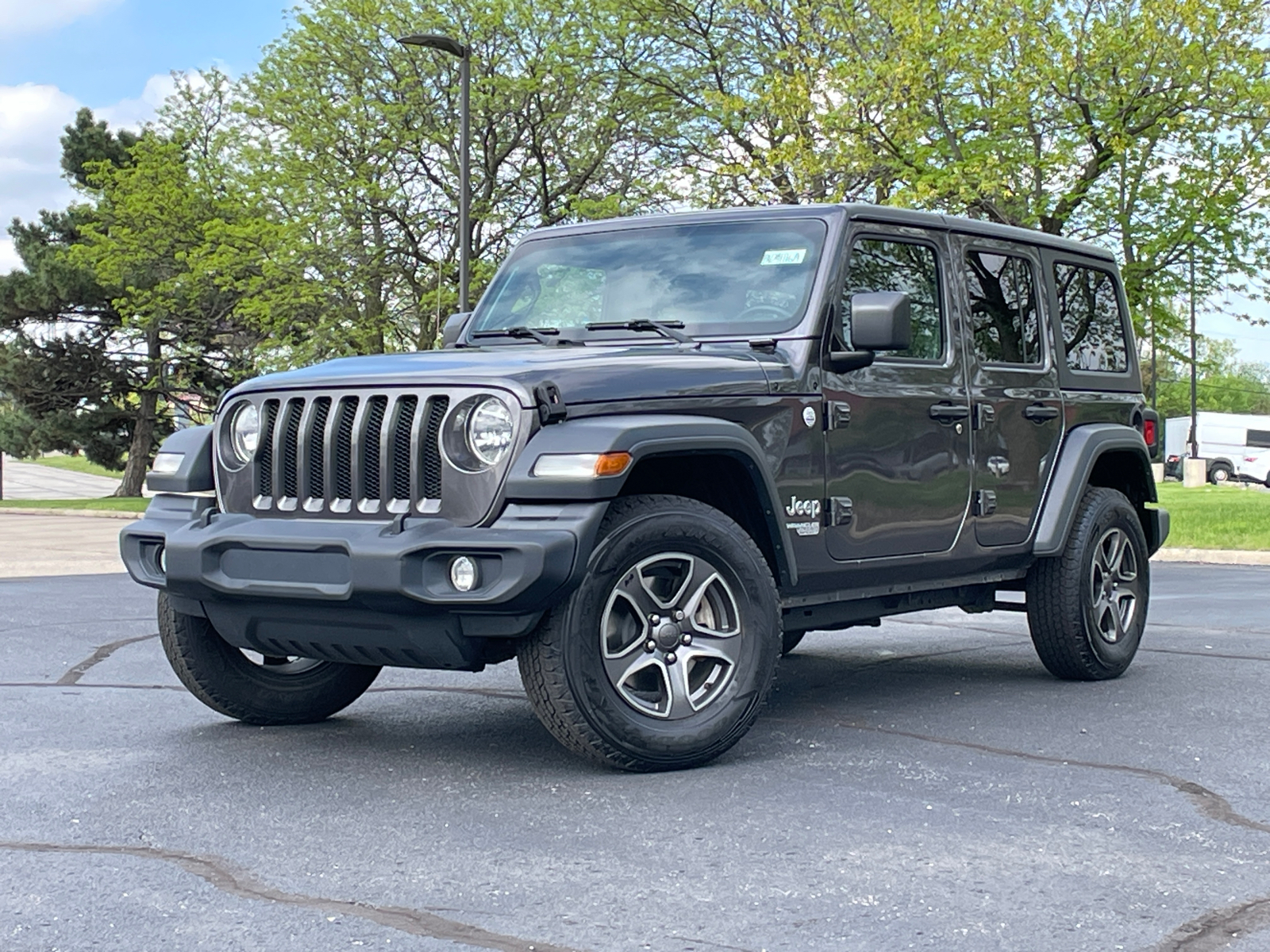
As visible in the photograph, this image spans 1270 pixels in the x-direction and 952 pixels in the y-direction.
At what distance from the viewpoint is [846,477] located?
6.27 metres

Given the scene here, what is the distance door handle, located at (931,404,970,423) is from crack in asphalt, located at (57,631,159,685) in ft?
13.5

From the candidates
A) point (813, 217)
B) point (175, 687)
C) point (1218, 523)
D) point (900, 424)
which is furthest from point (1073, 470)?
point (1218, 523)

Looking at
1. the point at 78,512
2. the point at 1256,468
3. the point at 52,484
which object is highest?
the point at 78,512

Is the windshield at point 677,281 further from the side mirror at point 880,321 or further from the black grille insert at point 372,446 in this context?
the black grille insert at point 372,446

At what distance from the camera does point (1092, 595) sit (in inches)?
302

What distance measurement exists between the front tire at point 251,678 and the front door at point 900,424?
1.97 meters

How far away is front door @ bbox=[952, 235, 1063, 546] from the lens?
7070 millimetres

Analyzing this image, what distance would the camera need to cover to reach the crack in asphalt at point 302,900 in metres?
3.60

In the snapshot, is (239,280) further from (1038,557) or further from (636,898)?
(636,898)

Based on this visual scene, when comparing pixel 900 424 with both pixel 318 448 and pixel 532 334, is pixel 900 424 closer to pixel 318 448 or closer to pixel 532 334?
pixel 532 334

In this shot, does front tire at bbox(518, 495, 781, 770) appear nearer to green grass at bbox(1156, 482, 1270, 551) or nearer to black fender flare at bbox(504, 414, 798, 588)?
black fender flare at bbox(504, 414, 798, 588)

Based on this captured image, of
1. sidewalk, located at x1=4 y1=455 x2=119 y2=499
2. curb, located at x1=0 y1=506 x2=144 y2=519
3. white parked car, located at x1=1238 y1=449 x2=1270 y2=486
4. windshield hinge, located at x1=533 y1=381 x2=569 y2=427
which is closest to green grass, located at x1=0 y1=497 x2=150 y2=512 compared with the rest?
curb, located at x1=0 y1=506 x2=144 y2=519

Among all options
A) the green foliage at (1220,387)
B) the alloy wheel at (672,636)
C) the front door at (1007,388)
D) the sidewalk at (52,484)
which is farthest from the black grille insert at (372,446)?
the green foliage at (1220,387)

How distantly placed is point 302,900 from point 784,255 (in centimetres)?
347
